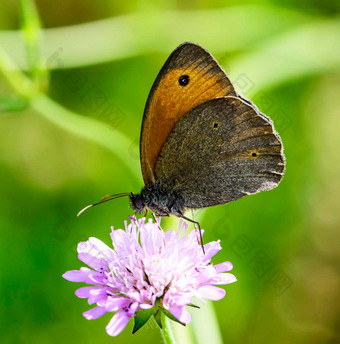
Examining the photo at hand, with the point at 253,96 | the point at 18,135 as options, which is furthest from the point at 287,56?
the point at 18,135

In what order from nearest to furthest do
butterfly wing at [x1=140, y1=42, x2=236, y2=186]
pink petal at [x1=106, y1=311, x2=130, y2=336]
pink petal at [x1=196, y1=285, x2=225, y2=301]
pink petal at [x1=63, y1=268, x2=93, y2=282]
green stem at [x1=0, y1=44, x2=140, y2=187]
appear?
pink petal at [x1=106, y1=311, x2=130, y2=336]
pink petal at [x1=196, y1=285, x2=225, y2=301]
pink petal at [x1=63, y1=268, x2=93, y2=282]
butterfly wing at [x1=140, y1=42, x2=236, y2=186]
green stem at [x1=0, y1=44, x2=140, y2=187]

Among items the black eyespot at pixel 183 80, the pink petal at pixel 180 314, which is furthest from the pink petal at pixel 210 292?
the black eyespot at pixel 183 80

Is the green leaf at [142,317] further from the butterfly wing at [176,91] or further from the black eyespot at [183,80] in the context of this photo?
the black eyespot at [183,80]

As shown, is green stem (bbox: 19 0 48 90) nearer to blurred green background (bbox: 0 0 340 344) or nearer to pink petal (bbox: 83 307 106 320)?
blurred green background (bbox: 0 0 340 344)

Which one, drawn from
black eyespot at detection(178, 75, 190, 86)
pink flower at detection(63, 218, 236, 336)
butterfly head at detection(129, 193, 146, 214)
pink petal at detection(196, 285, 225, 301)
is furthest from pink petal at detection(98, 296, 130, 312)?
black eyespot at detection(178, 75, 190, 86)

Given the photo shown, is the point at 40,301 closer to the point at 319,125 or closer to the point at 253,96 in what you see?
the point at 253,96

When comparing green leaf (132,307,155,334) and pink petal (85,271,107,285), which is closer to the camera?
green leaf (132,307,155,334)

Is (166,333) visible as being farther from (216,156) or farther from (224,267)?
(216,156)
